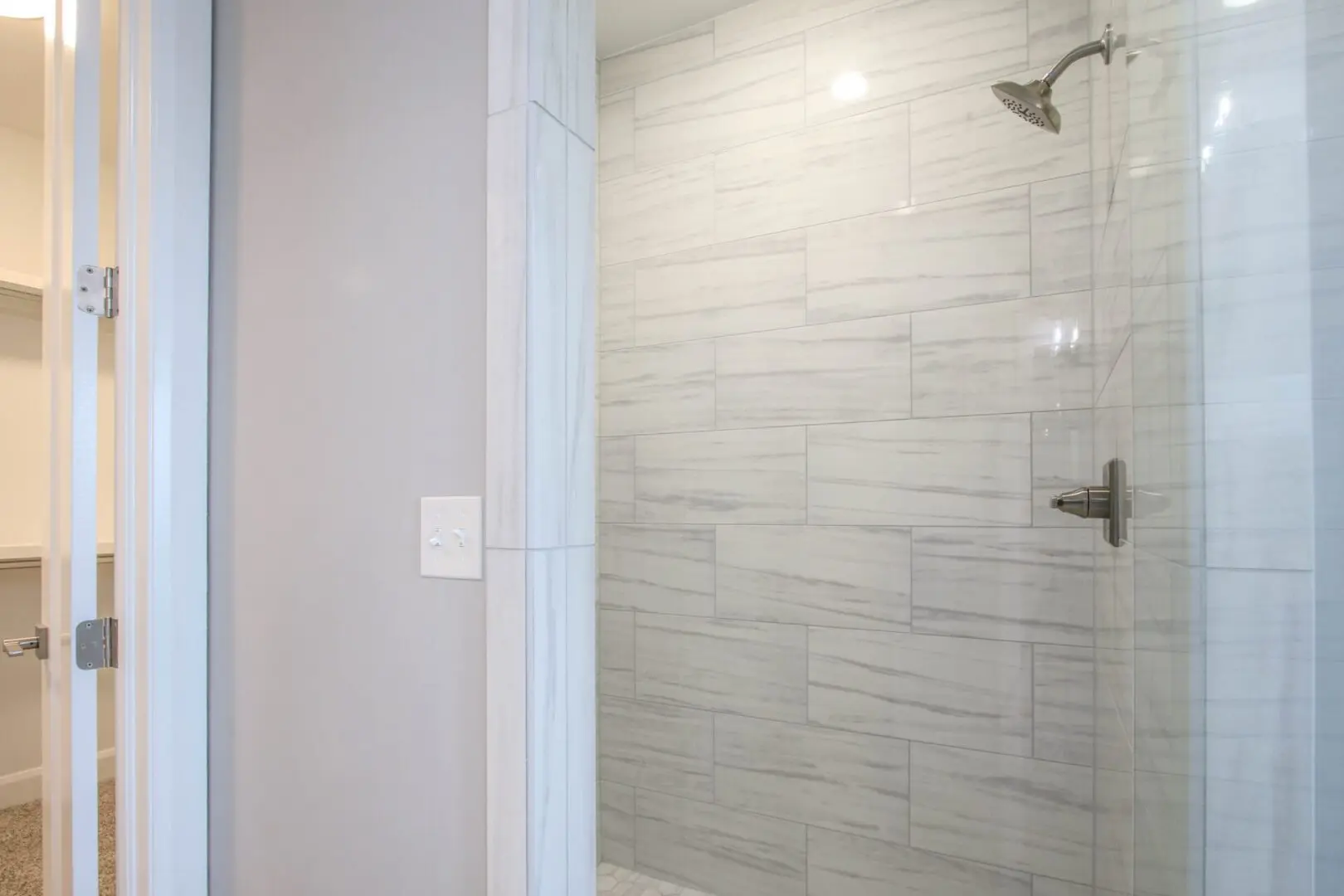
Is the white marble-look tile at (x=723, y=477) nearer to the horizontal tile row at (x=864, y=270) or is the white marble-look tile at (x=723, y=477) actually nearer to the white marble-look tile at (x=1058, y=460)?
the horizontal tile row at (x=864, y=270)

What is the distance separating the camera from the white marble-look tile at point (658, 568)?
2.46 metres

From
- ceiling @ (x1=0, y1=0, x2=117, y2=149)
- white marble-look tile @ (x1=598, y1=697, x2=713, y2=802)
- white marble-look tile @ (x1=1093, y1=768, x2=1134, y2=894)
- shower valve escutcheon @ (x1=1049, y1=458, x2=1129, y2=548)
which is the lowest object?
white marble-look tile @ (x1=598, y1=697, x2=713, y2=802)

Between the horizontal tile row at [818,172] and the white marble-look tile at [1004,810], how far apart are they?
1.23 m

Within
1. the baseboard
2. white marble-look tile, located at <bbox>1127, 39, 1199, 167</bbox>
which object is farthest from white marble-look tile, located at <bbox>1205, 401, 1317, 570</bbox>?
the baseboard

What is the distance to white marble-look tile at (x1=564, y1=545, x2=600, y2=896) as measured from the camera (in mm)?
1054

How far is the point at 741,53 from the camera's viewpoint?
95.8 inches

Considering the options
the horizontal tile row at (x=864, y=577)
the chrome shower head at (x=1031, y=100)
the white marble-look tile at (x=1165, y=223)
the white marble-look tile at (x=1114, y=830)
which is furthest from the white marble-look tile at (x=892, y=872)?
the chrome shower head at (x=1031, y=100)

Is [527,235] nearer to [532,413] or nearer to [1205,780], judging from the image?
[532,413]

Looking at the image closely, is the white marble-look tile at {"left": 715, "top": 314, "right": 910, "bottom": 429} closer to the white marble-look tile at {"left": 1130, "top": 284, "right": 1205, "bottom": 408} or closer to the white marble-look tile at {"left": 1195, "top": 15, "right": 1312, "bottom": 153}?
the white marble-look tile at {"left": 1130, "top": 284, "right": 1205, "bottom": 408}

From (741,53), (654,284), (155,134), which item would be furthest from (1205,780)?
(741,53)

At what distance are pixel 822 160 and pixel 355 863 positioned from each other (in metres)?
A: 2.03

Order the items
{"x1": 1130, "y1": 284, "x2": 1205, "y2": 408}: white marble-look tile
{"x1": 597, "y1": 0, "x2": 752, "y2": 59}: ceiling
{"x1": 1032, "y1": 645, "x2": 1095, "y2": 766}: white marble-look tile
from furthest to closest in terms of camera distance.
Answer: {"x1": 597, "y1": 0, "x2": 752, "y2": 59}: ceiling < {"x1": 1032, "y1": 645, "x2": 1095, "y2": 766}: white marble-look tile < {"x1": 1130, "y1": 284, "x2": 1205, "y2": 408}: white marble-look tile

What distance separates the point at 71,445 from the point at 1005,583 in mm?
1980

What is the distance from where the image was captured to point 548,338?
1.05 m
